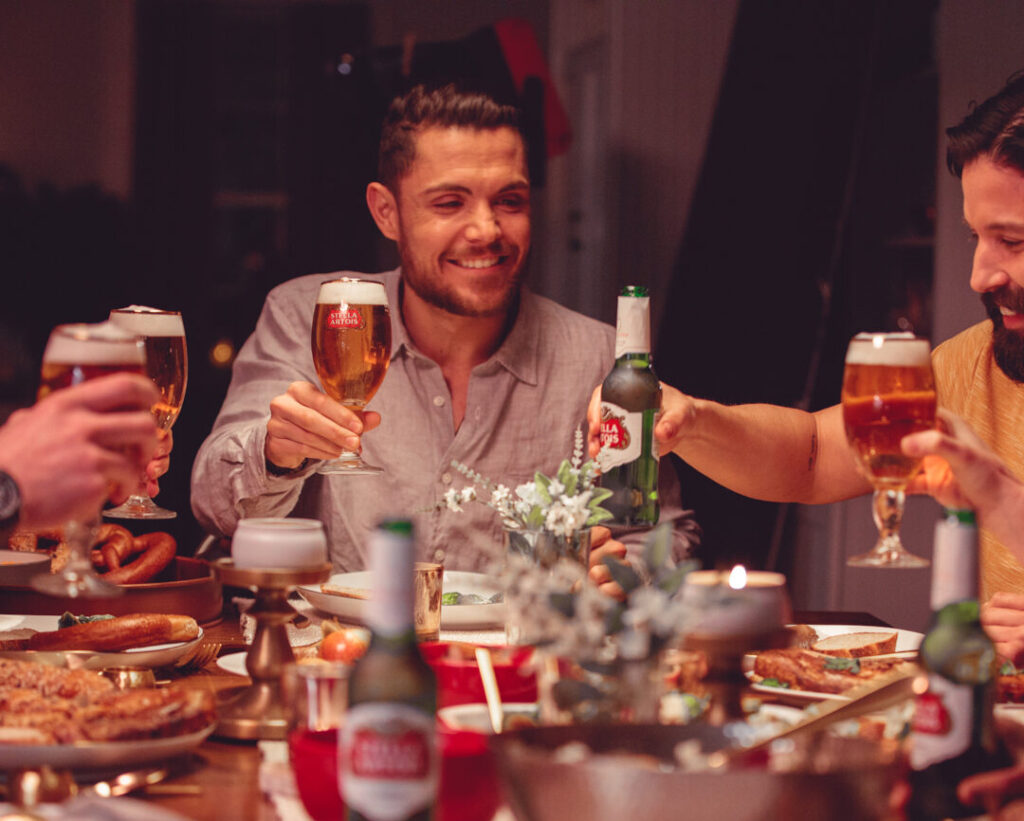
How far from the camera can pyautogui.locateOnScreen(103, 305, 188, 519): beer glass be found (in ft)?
5.19

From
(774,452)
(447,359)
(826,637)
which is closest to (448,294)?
(447,359)

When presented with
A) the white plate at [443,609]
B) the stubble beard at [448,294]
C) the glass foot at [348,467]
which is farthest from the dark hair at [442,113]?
the white plate at [443,609]

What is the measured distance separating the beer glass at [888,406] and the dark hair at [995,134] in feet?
1.93

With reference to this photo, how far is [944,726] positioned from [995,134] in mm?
1093

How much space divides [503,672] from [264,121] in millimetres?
5500

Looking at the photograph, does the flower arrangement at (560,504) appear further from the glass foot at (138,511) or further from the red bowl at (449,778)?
the red bowl at (449,778)

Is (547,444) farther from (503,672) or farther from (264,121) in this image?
(264,121)

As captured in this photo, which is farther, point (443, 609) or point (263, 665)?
point (443, 609)

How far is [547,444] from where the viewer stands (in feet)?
8.41

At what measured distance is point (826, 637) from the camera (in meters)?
1.60

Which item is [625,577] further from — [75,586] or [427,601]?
[427,601]

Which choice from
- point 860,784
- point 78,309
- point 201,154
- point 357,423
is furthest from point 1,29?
point 860,784

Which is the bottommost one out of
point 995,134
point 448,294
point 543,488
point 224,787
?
point 224,787

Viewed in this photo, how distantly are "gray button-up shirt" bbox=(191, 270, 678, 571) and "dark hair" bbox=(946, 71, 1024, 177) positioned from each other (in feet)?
3.28
